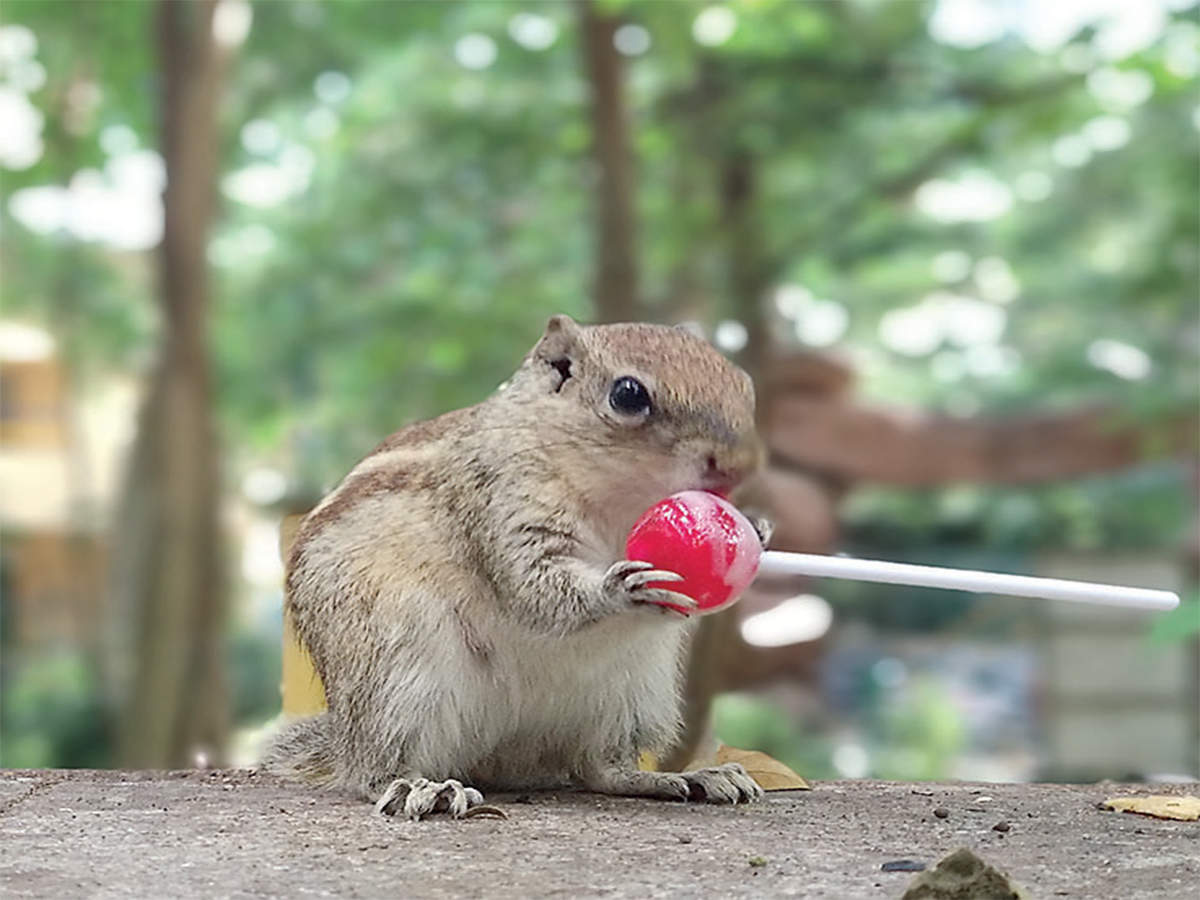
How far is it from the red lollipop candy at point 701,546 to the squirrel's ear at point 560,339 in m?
0.40

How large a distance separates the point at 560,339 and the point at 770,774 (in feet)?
3.08

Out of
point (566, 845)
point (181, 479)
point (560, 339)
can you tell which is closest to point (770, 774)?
point (566, 845)

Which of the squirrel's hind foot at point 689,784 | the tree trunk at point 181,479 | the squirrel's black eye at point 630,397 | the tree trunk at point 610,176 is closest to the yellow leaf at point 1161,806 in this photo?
the squirrel's hind foot at point 689,784

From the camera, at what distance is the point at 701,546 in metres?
2.29

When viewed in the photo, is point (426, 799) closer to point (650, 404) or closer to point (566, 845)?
point (566, 845)

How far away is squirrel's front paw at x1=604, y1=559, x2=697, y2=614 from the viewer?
232 cm

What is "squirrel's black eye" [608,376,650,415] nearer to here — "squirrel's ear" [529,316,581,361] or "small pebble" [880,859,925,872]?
"squirrel's ear" [529,316,581,361]

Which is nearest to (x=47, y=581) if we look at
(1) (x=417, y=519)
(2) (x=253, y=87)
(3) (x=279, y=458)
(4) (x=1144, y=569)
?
(3) (x=279, y=458)

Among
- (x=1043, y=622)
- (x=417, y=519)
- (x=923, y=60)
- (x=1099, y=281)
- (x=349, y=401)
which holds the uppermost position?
(x=923, y=60)

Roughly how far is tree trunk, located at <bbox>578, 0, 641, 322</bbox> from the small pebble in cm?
486

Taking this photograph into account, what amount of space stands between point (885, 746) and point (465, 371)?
18.6 feet

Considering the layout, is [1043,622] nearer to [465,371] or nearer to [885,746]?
[885,746]

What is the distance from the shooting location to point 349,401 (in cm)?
1037

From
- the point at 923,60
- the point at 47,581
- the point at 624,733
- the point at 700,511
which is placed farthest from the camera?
the point at 47,581
